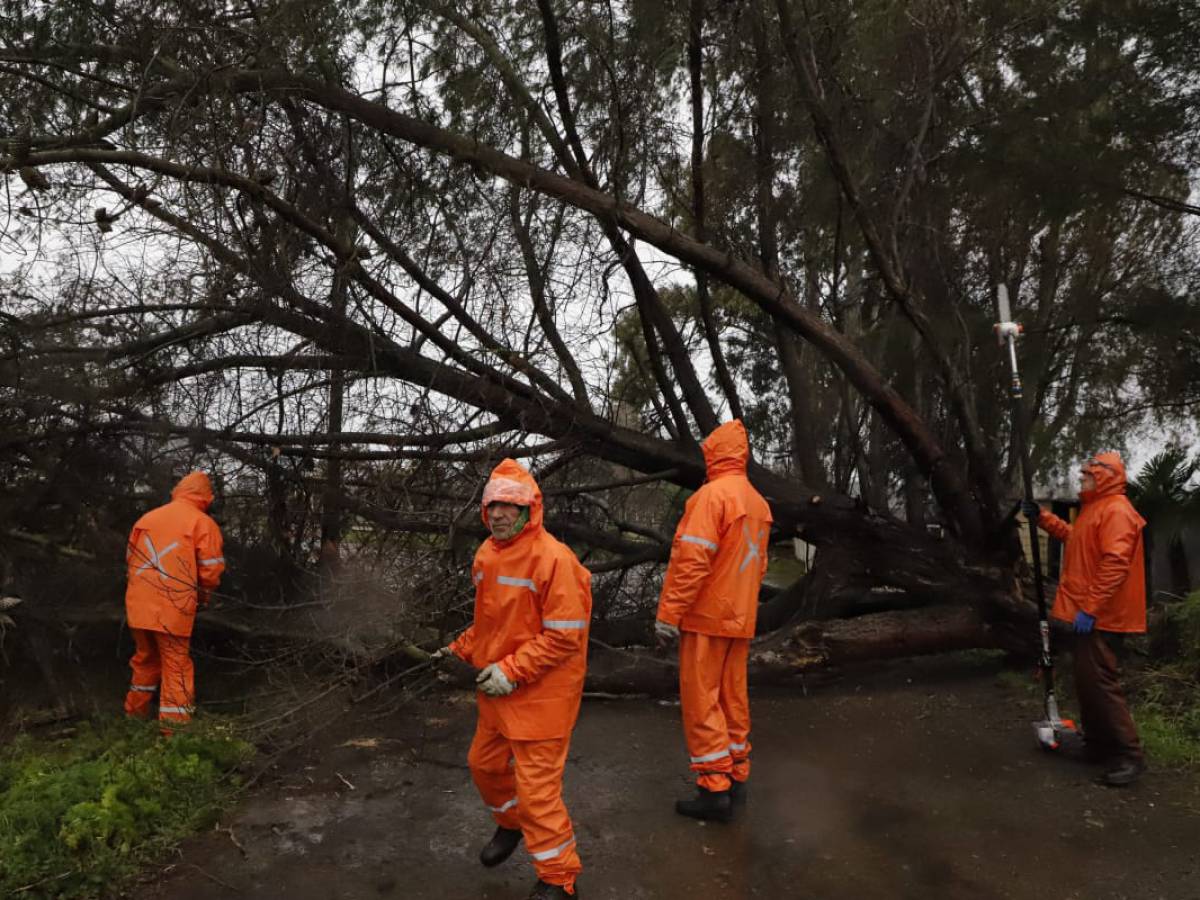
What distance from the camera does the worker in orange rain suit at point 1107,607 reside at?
4.87m

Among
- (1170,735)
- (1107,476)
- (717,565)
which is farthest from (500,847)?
(1170,735)

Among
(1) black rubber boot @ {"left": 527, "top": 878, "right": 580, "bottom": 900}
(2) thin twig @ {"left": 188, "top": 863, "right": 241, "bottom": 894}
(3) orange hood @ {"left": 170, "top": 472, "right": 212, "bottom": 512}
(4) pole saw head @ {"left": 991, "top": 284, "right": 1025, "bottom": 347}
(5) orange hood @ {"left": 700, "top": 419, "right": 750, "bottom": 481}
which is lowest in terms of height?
(2) thin twig @ {"left": 188, "top": 863, "right": 241, "bottom": 894}

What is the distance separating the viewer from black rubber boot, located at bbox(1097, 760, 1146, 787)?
4820 millimetres

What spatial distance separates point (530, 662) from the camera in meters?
3.40

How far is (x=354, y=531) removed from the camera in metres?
5.93

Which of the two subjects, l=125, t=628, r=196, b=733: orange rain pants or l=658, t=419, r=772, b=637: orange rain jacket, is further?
l=125, t=628, r=196, b=733: orange rain pants

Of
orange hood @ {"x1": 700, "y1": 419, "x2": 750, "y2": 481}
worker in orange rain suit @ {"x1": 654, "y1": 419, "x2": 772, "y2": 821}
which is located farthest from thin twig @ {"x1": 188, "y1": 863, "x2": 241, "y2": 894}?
orange hood @ {"x1": 700, "y1": 419, "x2": 750, "y2": 481}

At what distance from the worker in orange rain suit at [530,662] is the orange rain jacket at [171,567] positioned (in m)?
2.76

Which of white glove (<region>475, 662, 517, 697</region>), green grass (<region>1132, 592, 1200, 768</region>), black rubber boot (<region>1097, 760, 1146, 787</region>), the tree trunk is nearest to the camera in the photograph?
white glove (<region>475, 662, 517, 697</region>)

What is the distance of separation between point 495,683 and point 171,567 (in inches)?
129

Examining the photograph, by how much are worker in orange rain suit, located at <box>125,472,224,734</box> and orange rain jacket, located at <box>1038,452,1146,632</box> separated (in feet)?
17.2

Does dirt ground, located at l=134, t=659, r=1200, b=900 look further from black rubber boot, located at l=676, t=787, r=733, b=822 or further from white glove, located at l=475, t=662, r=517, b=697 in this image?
white glove, located at l=475, t=662, r=517, b=697

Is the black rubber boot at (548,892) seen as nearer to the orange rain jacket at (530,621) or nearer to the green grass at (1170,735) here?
the orange rain jacket at (530,621)

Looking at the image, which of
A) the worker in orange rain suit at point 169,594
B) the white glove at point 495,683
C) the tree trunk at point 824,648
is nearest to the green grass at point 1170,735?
the tree trunk at point 824,648
